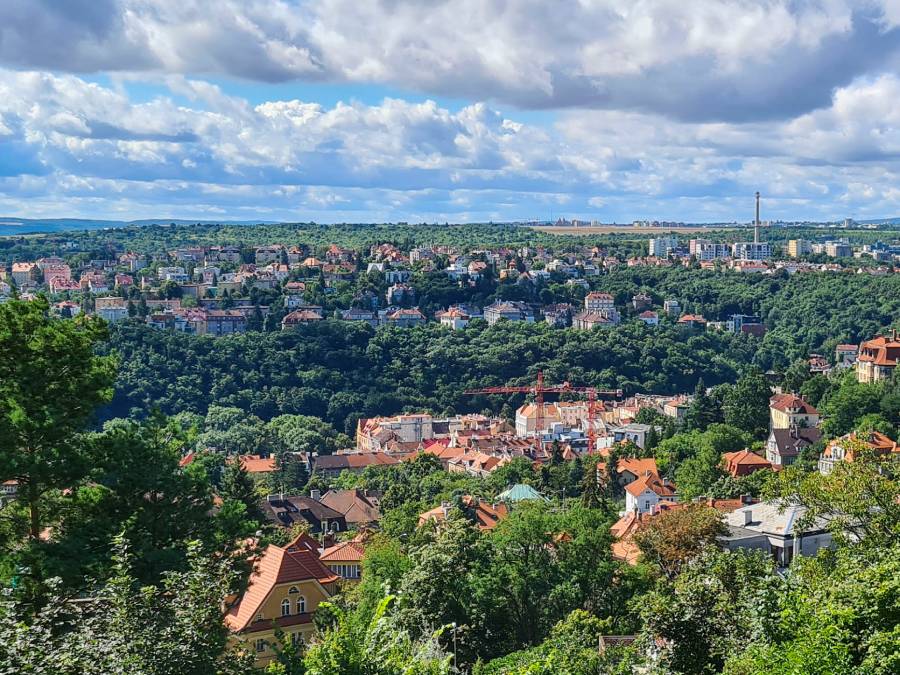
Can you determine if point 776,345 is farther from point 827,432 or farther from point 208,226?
point 208,226

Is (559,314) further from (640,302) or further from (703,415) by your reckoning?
(703,415)

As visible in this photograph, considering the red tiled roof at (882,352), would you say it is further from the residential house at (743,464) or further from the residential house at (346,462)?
the residential house at (346,462)

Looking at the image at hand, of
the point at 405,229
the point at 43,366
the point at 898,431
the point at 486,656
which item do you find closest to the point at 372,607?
the point at 486,656

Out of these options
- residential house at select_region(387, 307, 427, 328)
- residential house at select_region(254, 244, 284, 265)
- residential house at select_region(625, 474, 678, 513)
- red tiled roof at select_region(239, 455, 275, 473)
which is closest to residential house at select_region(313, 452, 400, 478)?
red tiled roof at select_region(239, 455, 275, 473)

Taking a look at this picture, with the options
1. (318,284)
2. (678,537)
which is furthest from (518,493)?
(318,284)

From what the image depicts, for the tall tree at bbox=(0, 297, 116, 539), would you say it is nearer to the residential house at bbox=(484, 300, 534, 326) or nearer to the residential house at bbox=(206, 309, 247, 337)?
the residential house at bbox=(206, 309, 247, 337)

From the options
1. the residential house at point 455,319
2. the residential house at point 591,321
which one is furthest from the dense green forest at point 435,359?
the residential house at point 591,321
